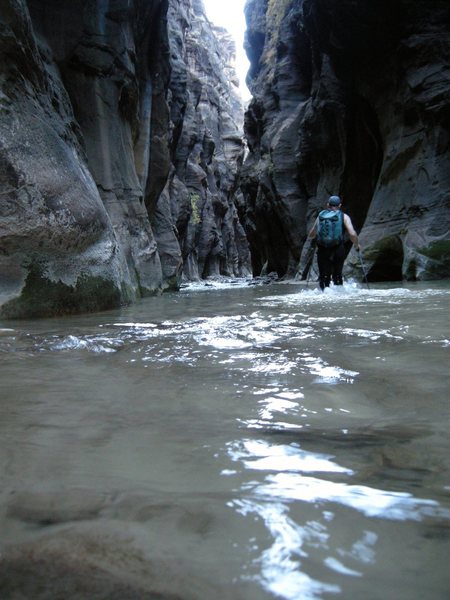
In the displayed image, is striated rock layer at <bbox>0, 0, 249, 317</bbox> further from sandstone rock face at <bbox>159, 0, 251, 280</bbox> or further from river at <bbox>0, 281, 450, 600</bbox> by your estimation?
river at <bbox>0, 281, 450, 600</bbox>

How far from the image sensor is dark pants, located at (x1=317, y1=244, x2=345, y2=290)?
27.3ft

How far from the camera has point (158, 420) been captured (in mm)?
1490

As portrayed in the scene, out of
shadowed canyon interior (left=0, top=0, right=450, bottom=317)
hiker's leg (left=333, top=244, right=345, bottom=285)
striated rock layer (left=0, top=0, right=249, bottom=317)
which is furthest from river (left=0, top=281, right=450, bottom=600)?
hiker's leg (left=333, top=244, right=345, bottom=285)

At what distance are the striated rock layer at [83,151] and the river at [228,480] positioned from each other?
10.8 feet

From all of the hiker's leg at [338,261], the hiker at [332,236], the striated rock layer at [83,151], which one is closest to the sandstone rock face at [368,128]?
the hiker's leg at [338,261]

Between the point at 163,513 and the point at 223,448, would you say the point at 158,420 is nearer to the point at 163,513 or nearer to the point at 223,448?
the point at 223,448

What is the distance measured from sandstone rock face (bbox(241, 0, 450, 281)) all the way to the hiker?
13.6ft

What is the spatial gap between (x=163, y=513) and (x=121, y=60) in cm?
1115

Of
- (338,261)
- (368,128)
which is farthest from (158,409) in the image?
(368,128)

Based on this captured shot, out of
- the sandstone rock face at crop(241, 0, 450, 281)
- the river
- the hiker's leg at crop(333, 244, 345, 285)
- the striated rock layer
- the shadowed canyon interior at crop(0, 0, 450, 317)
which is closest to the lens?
the river

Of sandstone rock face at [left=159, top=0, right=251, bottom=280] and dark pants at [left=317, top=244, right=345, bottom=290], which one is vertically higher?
sandstone rock face at [left=159, top=0, right=251, bottom=280]

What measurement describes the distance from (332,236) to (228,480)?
7507 millimetres

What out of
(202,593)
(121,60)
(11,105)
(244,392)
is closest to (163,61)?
(121,60)

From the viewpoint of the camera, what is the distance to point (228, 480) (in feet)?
3.38
